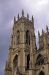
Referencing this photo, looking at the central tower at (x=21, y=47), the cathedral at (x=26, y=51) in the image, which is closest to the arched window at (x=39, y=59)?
the cathedral at (x=26, y=51)

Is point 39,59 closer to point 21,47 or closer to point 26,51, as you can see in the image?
point 26,51

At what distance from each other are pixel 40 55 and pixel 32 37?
734 centimetres

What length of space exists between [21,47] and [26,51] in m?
1.55

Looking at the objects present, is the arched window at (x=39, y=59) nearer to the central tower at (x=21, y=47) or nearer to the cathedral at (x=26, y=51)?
the cathedral at (x=26, y=51)

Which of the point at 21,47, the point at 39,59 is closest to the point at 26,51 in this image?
the point at 21,47

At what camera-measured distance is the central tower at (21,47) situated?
2132 inches

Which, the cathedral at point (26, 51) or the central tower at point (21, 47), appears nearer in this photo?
the cathedral at point (26, 51)

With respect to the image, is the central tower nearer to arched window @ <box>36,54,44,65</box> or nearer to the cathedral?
the cathedral

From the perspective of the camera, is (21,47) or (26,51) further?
(21,47)

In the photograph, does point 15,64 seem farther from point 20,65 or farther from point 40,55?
point 40,55

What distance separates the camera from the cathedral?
160 ft

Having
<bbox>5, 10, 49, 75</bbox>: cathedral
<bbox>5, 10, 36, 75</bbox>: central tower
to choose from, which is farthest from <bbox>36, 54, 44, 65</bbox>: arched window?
<bbox>5, 10, 36, 75</bbox>: central tower

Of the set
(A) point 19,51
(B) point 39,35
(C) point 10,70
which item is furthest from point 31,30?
(C) point 10,70

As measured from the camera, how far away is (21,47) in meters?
56.4
